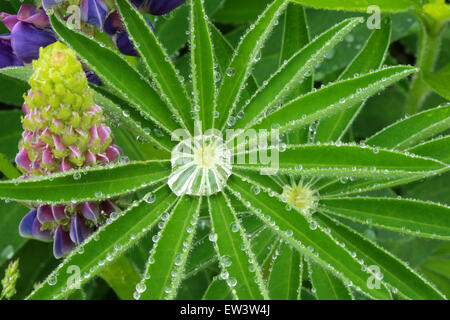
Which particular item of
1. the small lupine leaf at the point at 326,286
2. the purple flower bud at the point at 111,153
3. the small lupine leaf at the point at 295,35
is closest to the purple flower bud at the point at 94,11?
the purple flower bud at the point at 111,153

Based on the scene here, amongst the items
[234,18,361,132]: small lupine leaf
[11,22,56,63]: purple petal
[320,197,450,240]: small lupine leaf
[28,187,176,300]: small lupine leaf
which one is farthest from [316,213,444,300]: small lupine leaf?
[11,22,56,63]: purple petal

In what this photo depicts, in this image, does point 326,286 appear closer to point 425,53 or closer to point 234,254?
point 234,254

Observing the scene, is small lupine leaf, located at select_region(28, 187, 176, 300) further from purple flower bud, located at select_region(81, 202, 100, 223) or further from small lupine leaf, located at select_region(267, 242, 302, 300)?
small lupine leaf, located at select_region(267, 242, 302, 300)

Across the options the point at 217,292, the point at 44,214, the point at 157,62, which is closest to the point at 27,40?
the point at 157,62

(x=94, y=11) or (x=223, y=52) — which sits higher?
(x=223, y=52)

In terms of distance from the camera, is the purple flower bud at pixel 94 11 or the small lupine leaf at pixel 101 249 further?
the purple flower bud at pixel 94 11

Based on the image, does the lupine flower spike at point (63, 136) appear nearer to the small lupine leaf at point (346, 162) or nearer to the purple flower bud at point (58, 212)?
the purple flower bud at point (58, 212)
